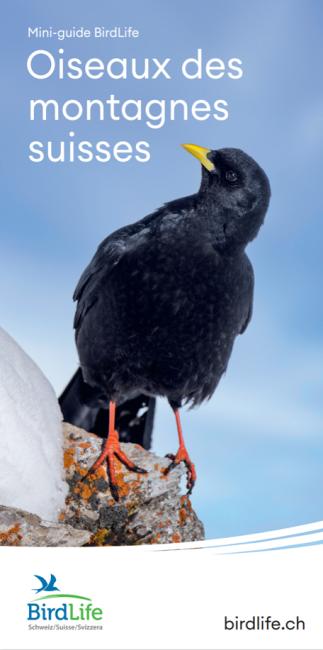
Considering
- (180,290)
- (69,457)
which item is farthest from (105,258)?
(69,457)

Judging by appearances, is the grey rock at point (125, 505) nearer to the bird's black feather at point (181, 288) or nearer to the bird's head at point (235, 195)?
the bird's black feather at point (181, 288)

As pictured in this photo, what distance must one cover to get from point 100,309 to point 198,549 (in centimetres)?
217

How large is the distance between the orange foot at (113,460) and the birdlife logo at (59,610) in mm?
956

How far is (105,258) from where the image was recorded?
6.02m

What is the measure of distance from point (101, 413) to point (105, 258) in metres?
1.52

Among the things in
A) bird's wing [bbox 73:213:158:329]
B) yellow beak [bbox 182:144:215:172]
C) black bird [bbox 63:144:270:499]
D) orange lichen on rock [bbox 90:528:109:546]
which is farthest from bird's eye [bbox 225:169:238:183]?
orange lichen on rock [bbox 90:528:109:546]

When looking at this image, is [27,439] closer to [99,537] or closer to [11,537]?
[11,537]

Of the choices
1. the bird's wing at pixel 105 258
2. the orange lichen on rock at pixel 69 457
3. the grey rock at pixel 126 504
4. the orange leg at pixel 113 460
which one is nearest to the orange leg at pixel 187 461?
the grey rock at pixel 126 504

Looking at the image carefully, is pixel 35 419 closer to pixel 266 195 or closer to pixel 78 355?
pixel 78 355

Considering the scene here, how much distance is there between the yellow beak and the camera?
18.6 ft

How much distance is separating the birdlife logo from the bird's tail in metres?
2.13

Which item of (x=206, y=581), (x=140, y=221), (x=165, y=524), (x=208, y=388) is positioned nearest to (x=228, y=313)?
(x=208, y=388)

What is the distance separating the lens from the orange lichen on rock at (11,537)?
436 centimetres

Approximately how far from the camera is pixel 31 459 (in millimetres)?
4699
